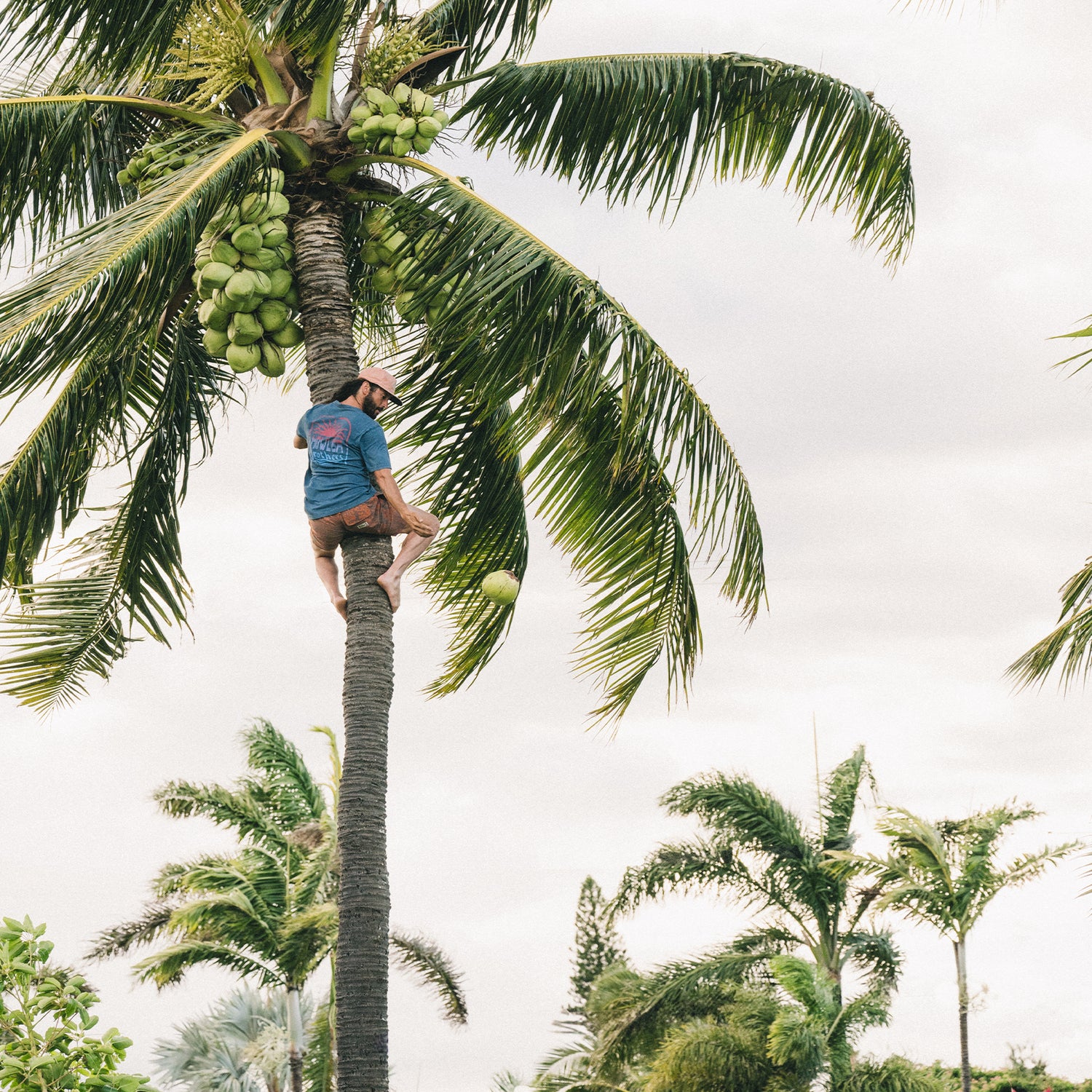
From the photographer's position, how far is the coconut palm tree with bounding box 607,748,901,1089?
734 inches

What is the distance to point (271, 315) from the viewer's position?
6793 mm

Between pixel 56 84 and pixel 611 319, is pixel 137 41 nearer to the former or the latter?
pixel 56 84

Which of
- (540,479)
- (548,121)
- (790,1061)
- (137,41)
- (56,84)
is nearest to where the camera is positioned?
(137,41)

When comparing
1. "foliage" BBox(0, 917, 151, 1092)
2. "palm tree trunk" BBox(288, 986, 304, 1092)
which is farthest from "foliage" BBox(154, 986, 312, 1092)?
"foliage" BBox(0, 917, 151, 1092)

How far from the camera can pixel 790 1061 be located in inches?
695

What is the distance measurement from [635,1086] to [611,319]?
16187 mm

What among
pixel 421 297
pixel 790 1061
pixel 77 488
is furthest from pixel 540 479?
pixel 790 1061

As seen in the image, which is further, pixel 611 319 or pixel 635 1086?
pixel 635 1086

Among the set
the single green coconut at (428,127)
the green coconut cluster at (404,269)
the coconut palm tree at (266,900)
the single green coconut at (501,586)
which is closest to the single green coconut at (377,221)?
the green coconut cluster at (404,269)

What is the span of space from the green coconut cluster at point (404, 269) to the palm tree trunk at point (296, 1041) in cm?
1323

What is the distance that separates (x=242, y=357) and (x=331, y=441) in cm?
63

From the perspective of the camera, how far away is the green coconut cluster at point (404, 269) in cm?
684

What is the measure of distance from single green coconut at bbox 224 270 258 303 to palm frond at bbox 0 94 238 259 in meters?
0.80

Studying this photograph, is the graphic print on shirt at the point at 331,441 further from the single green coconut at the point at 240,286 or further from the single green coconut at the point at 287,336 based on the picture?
the single green coconut at the point at 240,286
